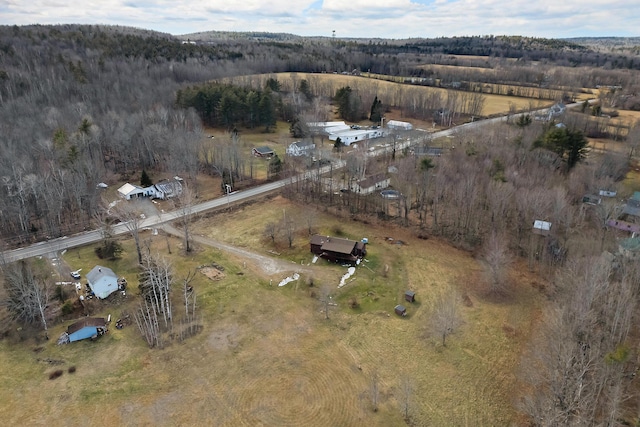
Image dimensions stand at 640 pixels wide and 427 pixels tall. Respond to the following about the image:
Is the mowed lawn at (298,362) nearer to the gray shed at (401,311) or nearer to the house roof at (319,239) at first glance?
the gray shed at (401,311)

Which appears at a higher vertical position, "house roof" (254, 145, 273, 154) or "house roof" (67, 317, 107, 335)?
"house roof" (254, 145, 273, 154)

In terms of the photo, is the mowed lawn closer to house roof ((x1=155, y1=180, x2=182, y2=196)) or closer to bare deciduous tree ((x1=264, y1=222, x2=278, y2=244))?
bare deciduous tree ((x1=264, y1=222, x2=278, y2=244))

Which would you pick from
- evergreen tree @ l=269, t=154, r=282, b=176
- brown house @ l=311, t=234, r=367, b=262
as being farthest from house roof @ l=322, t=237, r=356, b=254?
evergreen tree @ l=269, t=154, r=282, b=176

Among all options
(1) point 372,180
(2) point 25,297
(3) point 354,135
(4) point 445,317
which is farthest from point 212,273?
(3) point 354,135

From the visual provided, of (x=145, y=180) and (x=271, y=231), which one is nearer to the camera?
(x=271, y=231)

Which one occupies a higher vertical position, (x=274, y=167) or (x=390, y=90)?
(x=390, y=90)

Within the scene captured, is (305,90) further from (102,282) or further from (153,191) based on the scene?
(102,282)

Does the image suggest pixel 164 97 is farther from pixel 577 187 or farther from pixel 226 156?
pixel 577 187
